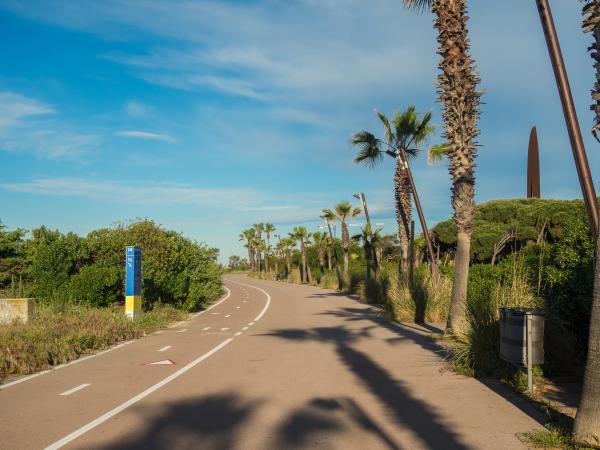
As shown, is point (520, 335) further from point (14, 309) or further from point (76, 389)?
point (14, 309)

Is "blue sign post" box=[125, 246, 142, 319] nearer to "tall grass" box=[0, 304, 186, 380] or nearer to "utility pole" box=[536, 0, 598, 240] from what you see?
"tall grass" box=[0, 304, 186, 380]

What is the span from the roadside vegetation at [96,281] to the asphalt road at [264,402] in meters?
2.13

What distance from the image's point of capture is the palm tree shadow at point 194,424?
576 centimetres

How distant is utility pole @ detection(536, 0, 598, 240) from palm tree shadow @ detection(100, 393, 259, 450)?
4635mm

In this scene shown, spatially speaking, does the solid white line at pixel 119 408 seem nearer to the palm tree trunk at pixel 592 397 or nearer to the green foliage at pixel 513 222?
the palm tree trunk at pixel 592 397

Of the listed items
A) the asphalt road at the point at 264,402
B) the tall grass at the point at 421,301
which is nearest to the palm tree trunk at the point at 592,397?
the asphalt road at the point at 264,402

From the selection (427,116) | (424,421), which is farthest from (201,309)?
(424,421)

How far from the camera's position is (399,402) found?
7.43 m

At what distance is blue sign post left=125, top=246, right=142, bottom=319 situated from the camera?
1755 cm

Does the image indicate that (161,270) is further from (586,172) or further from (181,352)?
(586,172)

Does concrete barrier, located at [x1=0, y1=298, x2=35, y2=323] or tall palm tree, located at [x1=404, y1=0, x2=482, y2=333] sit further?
concrete barrier, located at [x1=0, y1=298, x2=35, y2=323]

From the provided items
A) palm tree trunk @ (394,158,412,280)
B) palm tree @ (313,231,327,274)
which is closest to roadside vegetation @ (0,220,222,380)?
palm tree trunk @ (394,158,412,280)

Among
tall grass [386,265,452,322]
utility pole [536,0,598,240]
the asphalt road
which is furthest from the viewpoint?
tall grass [386,265,452,322]

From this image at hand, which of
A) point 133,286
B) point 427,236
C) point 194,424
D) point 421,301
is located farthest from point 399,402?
point 427,236
